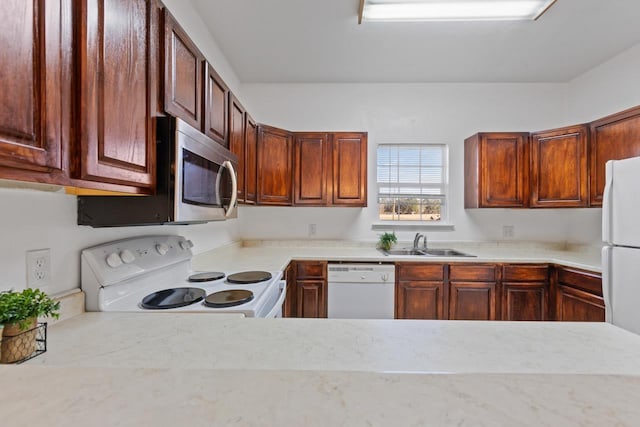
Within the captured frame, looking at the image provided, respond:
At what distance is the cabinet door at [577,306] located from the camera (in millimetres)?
2098

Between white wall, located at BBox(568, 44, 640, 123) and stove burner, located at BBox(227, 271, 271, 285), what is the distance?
3507 mm

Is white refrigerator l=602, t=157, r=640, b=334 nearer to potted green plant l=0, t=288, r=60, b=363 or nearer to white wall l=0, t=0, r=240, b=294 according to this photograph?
potted green plant l=0, t=288, r=60, b=363

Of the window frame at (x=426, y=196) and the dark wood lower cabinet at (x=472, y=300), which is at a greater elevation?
the window frame at (x=426, y=196)

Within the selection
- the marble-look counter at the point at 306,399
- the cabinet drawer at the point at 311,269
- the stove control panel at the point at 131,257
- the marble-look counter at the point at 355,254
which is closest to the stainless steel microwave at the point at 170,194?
the stove control panel at the point at 131,257

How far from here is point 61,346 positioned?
0.81m

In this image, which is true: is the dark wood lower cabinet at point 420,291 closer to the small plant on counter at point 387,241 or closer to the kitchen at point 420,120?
the small plant on counter at point 387,241

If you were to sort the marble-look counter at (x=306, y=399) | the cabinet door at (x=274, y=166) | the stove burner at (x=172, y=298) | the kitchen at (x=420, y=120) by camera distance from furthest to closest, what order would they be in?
the kitchen at (x=420, y=120)
the cabinet door at (x=274, y=166)
the stove burner at (x=172, y=298)
the marble-look counter at (x=306, y=399)

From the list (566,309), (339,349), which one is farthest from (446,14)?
(566,309)

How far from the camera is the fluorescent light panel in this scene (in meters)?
1.92

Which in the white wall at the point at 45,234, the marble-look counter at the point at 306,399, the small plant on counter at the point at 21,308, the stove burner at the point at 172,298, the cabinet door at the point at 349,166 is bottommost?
the stove burner at the point at 172,298

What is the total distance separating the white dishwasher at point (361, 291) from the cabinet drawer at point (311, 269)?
66 mm

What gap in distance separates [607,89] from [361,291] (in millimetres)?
3098

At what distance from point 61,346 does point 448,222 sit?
3.28 meters

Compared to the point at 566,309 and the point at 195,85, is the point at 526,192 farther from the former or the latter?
the point at 195,85
